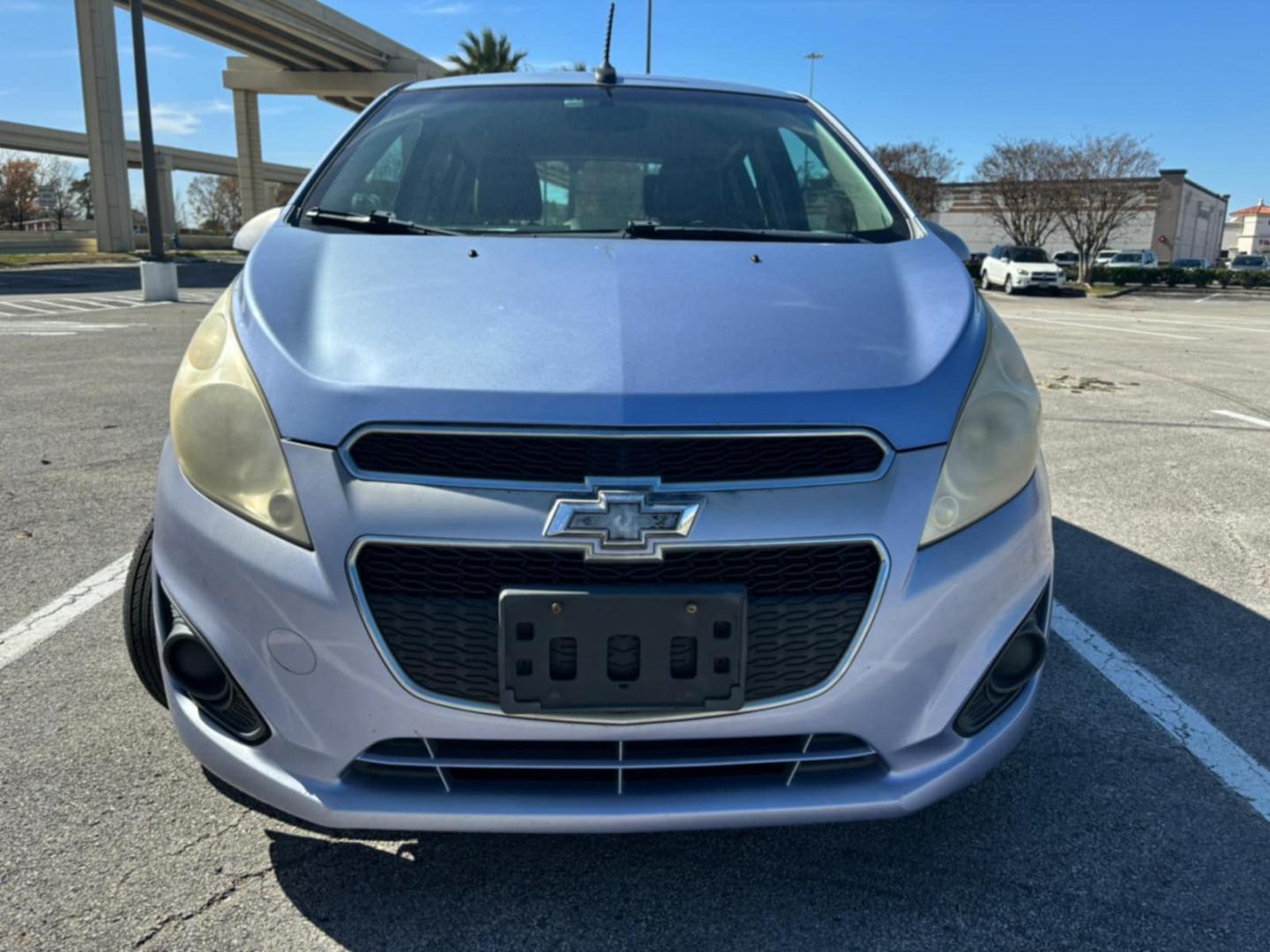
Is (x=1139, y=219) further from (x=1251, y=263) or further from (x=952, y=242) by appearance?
(x=952, y=242)

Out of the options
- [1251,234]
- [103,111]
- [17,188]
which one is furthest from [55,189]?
[1251,234]

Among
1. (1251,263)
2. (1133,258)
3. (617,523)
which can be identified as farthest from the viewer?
(1251,263)

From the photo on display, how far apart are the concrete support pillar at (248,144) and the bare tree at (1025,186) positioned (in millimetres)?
31660

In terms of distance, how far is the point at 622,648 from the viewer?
1.56 meters

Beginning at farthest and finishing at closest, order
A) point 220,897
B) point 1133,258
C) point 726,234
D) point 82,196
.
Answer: point 82,196, point 1133,258, point 726,234, point 220,897

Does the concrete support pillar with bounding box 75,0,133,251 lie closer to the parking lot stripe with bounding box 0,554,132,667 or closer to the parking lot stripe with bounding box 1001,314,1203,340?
the parking lot stripe with bounding box 1001,314,1203,340

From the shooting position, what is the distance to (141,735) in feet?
7.84

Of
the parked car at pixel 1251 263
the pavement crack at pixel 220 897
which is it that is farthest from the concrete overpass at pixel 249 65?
the parked car at pixel 1251 263

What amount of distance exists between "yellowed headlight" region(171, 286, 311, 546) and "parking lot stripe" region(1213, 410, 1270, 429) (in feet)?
22.6

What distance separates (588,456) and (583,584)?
205 millimetres

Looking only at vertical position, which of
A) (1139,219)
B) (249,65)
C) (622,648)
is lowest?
(622,648)

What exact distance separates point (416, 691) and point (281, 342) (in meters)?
0.67

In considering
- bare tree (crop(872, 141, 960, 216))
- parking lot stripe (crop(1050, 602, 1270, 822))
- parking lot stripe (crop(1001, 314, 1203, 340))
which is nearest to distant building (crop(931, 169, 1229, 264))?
bare tree (crop(872, 141, 960, 216))

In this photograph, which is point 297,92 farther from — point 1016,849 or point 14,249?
point 1016,849
